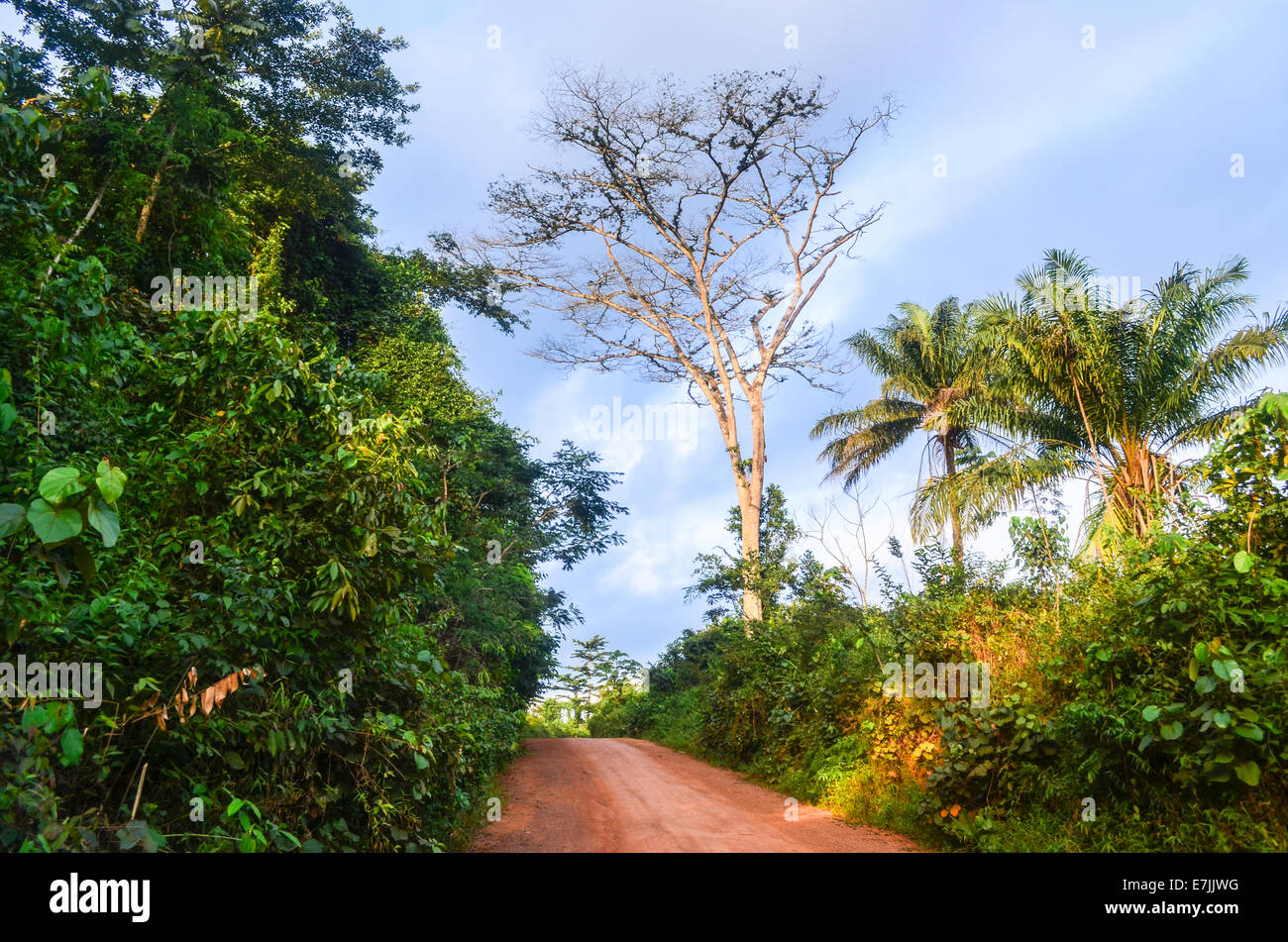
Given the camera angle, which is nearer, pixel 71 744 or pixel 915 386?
pixel 71 744

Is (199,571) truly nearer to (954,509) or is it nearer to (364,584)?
(364,584)

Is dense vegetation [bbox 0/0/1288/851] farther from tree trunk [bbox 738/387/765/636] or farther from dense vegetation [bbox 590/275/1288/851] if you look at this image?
tree trunk [bbox 738/387/765/636]

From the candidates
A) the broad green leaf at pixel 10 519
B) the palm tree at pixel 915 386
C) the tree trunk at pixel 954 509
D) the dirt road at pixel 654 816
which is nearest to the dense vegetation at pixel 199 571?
the broad green leaf at pixel 10 519

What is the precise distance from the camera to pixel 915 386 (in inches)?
943

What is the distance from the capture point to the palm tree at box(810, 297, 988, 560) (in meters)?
23.2

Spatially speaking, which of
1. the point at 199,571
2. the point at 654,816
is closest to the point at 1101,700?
the point at 654,816

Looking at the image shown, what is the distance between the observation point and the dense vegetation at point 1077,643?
16.5 feet

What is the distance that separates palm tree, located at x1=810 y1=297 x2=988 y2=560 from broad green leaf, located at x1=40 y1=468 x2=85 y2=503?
22.6 m

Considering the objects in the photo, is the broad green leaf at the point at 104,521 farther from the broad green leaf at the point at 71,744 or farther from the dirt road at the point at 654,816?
the dirt road at the point at 654,816

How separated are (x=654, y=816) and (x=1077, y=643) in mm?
4697

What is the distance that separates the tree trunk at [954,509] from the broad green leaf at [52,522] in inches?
435

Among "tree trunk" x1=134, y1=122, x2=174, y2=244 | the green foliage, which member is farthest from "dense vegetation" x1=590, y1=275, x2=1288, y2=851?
"tree trunk" x1=134, y1=122, x2=174, y2=244

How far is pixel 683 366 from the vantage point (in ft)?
72.0
